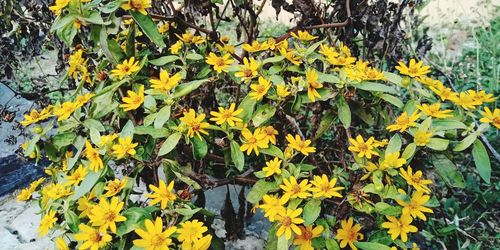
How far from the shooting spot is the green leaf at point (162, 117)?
1.32 meters

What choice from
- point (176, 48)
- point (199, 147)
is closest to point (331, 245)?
point (199, 147)

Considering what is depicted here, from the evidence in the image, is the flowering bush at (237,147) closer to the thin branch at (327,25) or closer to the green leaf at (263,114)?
the green leaf at (263,114)

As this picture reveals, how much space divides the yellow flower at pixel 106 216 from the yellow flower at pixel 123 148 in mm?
121

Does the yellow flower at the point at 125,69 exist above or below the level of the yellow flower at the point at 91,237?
above

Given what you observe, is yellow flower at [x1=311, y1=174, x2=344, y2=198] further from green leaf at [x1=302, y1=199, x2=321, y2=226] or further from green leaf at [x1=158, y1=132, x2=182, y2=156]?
green leaf at [x1=158, y1=132, x2=182, y2=156]

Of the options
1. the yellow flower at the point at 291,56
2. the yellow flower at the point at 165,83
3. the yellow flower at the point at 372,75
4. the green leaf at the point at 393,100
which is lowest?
the green leaf at the point at 393,100

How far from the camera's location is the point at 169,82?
4.56 feet

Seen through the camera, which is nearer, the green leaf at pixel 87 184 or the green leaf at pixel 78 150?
the green leaf at pixel 87 184

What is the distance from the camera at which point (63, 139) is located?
1.46m

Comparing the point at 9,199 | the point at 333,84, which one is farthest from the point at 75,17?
the point at 9,199

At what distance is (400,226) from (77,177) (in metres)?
0.83

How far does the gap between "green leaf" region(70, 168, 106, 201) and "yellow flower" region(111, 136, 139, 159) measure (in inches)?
2.4

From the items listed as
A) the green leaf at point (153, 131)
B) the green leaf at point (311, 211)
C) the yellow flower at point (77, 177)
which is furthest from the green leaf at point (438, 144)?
the yellow flower at point (77, 177)

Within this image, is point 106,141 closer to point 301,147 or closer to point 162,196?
point 162,196
